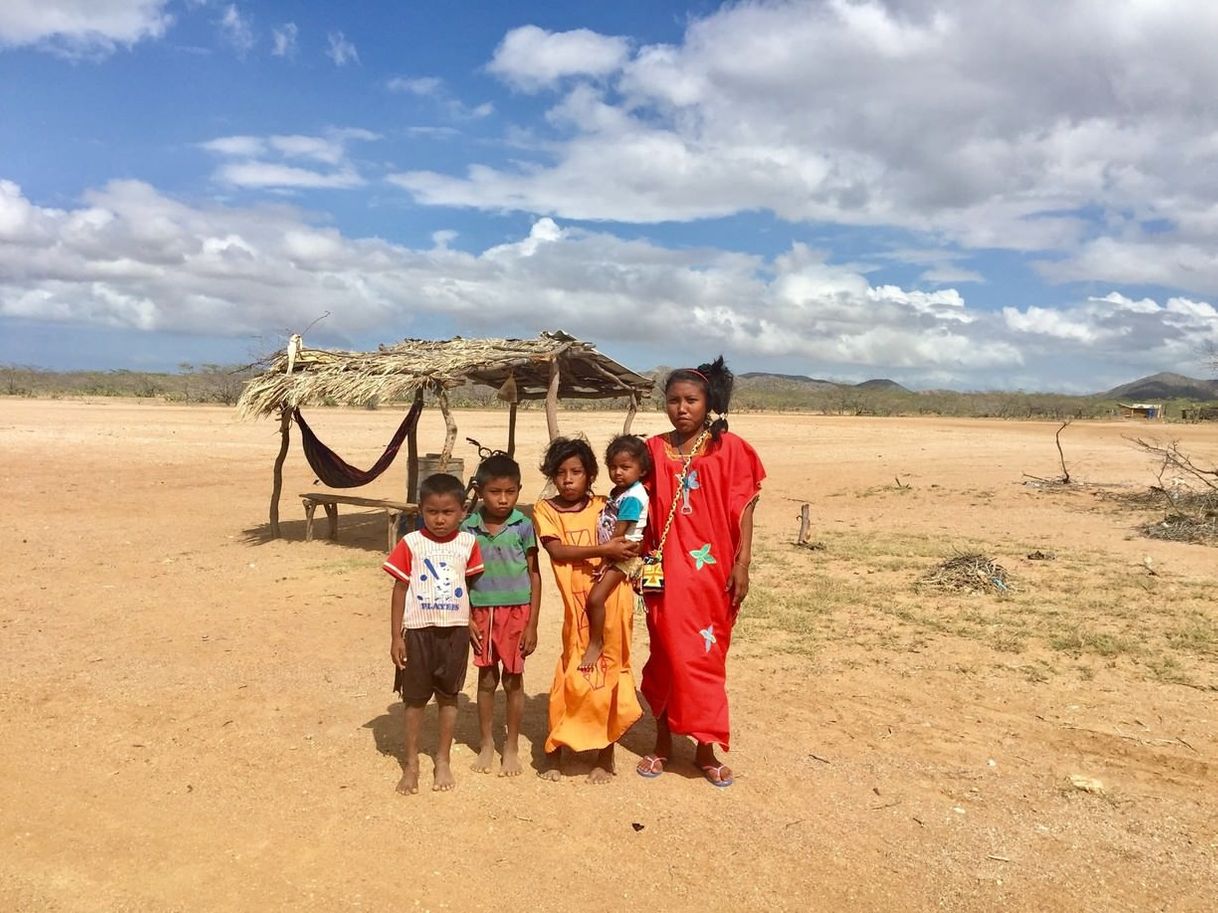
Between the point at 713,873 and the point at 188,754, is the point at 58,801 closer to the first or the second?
the point at 188,754

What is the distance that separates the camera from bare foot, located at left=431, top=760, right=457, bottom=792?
141 inches

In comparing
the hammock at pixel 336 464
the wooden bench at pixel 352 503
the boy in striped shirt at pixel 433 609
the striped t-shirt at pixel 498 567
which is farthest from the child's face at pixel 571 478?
the hammock at pixel 336 464

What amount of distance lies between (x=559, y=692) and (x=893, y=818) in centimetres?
146

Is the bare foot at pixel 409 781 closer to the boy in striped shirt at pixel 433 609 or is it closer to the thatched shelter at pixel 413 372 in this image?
the boy in striped shirt at pixel 433 609

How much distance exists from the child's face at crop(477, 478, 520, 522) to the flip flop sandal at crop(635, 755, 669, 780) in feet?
4.14

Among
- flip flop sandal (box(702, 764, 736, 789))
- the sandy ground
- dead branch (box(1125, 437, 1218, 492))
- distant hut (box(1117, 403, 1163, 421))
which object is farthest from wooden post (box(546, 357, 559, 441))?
distant hut (box(1117, 403, 1163, 421))

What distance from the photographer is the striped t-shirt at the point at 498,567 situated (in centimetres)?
365

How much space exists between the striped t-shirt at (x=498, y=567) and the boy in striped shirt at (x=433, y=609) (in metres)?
0.05

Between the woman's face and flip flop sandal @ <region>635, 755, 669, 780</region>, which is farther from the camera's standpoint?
flip flop sandal @ <region>635, 755, 669, 780</region>

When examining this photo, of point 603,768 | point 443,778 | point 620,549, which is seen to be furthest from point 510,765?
point 620,549

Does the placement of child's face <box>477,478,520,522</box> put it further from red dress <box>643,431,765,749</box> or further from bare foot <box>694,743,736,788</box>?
bare foot <box>694,743,736,788</box>

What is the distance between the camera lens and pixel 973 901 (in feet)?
9.55

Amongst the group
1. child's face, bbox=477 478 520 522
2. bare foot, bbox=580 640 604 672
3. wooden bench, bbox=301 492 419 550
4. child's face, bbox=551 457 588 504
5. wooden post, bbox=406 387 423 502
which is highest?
child's face, bbox=551 457 588 504

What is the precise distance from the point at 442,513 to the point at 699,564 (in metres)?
1.09
